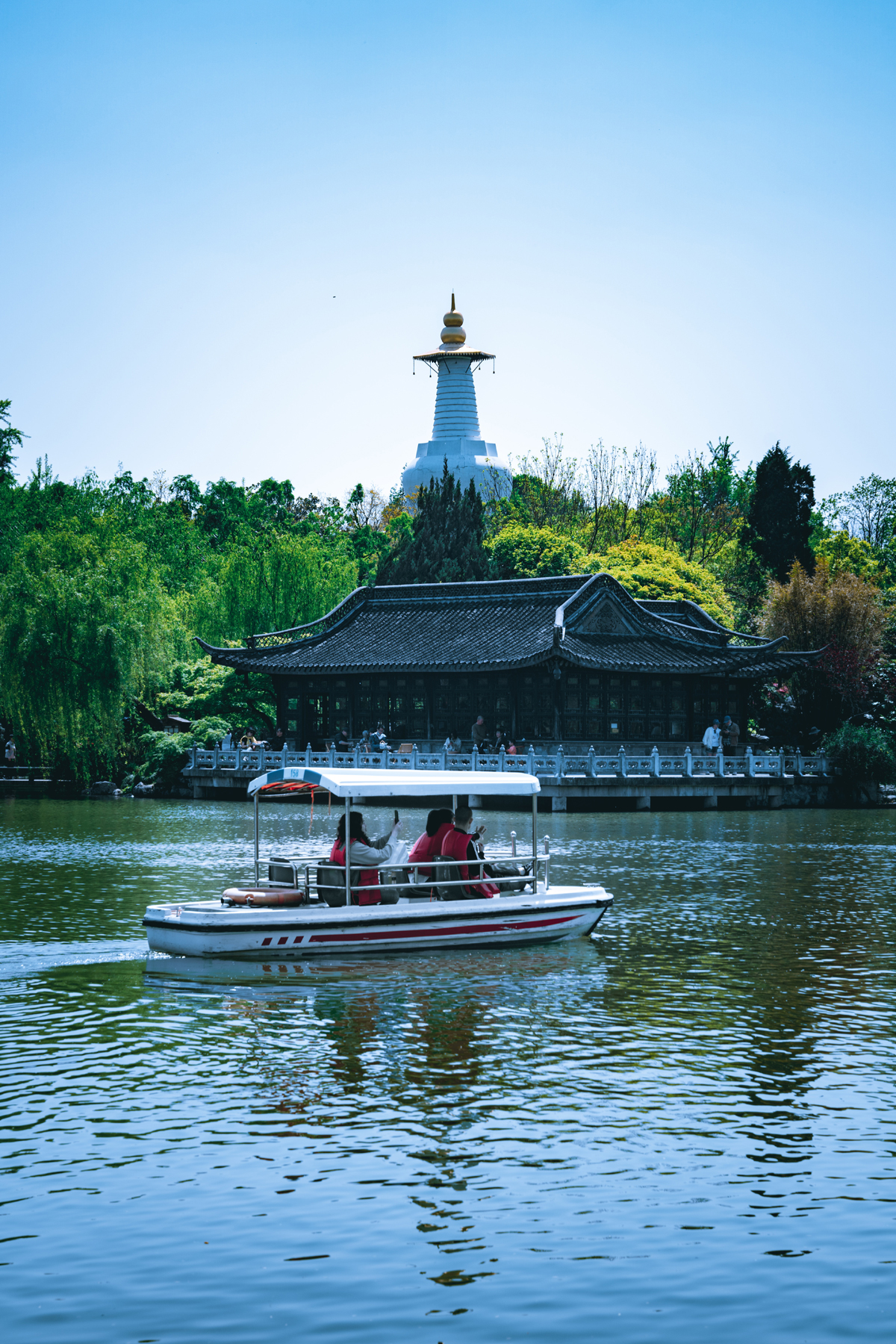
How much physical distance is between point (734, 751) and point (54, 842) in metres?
25.8

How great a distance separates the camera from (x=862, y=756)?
48.3 meters

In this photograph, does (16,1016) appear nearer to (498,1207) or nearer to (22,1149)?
(22,1149)

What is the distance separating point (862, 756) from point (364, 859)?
33881 millimetres

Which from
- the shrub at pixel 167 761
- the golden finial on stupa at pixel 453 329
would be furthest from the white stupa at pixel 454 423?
the shrub at pixel 167 761

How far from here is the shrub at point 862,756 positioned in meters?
48.3

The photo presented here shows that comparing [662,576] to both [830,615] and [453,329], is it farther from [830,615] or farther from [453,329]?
[453,329]

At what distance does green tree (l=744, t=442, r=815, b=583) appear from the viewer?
2613 inches

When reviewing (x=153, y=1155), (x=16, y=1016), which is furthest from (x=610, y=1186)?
(x=16, y=1016)

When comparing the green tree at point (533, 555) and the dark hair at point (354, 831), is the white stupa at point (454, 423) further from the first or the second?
the dark hair at point (354, 831)

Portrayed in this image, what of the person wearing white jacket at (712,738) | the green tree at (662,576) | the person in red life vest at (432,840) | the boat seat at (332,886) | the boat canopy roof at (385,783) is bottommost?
the boat seat at (332,886)

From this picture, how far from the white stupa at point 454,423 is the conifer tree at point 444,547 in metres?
29.4

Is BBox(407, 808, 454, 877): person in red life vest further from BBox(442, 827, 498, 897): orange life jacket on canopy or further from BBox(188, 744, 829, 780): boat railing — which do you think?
BBox(188, 744, 829, 780): boat railing

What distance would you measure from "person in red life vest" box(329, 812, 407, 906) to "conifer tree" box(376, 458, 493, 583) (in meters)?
50.8

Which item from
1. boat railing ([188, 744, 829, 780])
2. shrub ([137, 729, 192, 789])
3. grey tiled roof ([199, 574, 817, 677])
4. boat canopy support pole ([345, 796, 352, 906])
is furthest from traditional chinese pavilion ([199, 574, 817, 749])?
boat canopy support pole ([345, 796, 352, 906])
